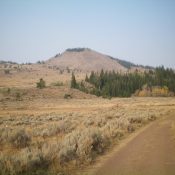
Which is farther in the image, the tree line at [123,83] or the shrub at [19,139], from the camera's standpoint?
the tree line at [123,83]

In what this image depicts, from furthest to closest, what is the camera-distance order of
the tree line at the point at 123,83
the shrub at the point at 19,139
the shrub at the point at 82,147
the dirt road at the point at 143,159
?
the tree line at the point at 123,83
the shrub at the point at 19,139
the shrub at the point at 82,147
the dirt road at the point at 143,159

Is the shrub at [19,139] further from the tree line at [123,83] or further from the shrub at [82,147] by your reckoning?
the tree line at [123,83]

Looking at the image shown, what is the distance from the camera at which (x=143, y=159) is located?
40.5 ft

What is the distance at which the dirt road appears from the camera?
414 inches

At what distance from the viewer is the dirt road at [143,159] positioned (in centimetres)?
1051

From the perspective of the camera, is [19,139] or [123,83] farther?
[123,83]

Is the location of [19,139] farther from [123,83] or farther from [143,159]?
[123,83]

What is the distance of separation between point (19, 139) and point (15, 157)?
18.2 feet

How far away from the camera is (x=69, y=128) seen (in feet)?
70.6

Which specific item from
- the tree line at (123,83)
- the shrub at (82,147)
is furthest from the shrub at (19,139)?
the tree line at (123,83)

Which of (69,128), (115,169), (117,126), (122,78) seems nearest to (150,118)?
(117,126)

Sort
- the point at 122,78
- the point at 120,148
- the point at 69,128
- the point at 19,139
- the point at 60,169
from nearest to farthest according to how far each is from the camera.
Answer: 1. the point at 60,169
2. the point at 120,148
3. the point at 19,139
4. the point at 69,128
5. the point at 122,78

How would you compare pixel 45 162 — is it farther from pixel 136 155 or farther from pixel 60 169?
pixel 136 155

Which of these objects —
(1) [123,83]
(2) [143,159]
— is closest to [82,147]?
(2) [143,159]
